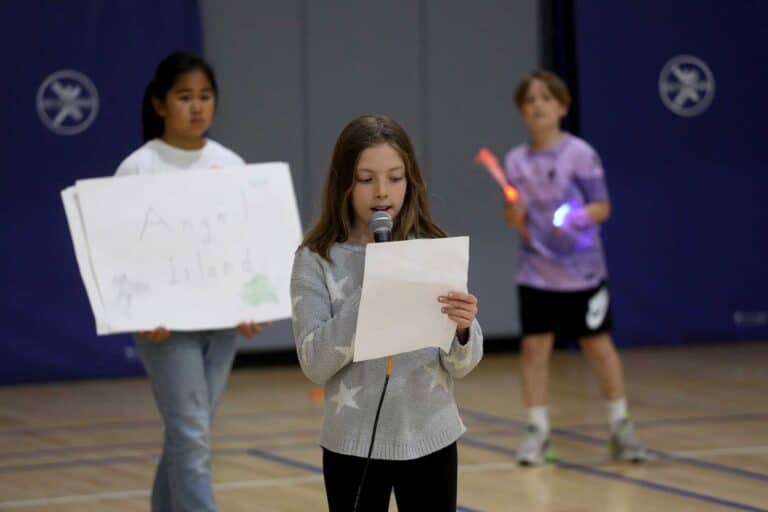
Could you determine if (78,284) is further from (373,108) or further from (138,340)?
(138,340)

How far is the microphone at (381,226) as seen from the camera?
2.54 metres

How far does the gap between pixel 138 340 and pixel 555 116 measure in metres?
2.30

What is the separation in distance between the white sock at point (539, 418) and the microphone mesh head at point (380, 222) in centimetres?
308

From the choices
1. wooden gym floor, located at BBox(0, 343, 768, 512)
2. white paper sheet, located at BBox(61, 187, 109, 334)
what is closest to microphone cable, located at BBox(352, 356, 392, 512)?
white paper sheet, located at BBox(61, 187, 109, 334)

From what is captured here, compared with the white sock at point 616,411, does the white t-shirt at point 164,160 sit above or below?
above

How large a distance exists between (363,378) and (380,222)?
1.16ft

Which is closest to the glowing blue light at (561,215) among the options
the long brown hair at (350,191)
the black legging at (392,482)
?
the long brown hair at (350,191)

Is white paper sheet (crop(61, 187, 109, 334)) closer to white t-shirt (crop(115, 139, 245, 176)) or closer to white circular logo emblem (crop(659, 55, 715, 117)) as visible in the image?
white t-shirt (crop(115, 139, 245, 176))

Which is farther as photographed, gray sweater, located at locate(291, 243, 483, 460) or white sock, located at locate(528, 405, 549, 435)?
white sock, located at locate(528, 405, 549, 435)

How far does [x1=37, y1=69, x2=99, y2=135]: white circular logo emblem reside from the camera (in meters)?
8.34

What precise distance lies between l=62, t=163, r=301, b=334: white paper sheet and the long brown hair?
1271 millimetres

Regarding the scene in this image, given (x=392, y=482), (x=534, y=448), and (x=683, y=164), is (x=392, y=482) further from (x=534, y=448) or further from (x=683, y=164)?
(x=683, y=164)

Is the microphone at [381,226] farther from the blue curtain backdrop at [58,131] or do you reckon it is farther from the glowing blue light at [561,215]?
the blue curtain backdrop at [58,131]

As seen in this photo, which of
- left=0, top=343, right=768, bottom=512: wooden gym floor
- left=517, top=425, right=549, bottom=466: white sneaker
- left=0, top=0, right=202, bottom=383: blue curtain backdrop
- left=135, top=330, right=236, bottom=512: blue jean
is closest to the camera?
left=135, top=330, right=236, bottom=512: blue jean
